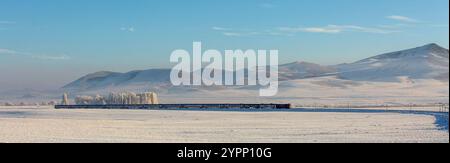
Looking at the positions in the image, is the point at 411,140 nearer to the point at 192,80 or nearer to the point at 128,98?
the point at 128,98

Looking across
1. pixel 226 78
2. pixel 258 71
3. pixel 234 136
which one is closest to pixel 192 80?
pixel 226 78

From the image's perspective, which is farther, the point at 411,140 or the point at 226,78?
the point at 226,78

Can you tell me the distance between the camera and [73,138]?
818 inches

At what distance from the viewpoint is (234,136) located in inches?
880
